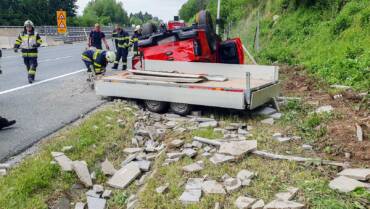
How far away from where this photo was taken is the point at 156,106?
288 inches

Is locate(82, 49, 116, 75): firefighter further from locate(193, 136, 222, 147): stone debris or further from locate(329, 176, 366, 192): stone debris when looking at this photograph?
locate(329, 176, 366, 192): stone debris

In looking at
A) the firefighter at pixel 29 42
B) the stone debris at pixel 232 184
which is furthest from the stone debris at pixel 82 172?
the firefighter at pixel 29 42

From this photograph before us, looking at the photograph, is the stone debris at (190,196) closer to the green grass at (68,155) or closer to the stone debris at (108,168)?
the green grass at (68,155)

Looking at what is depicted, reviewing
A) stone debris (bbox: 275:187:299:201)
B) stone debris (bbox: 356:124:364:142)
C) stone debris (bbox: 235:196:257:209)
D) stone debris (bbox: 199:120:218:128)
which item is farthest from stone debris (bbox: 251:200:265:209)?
stone debris (bbox: 199:120:218:128)

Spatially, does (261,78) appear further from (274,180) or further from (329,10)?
(329,10)

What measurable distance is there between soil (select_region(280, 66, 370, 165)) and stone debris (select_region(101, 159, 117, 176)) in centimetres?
274

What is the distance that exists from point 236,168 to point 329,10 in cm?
1171

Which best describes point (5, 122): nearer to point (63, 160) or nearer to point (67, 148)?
point (67, 148)

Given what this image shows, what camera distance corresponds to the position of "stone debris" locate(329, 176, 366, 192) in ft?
12.7

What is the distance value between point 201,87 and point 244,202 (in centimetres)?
307

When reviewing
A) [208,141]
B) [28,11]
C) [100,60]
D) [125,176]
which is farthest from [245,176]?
[28,11]

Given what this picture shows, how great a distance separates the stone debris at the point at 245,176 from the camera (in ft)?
13.8

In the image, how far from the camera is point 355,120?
19.5ft

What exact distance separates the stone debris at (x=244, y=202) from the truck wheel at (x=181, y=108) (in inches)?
128
